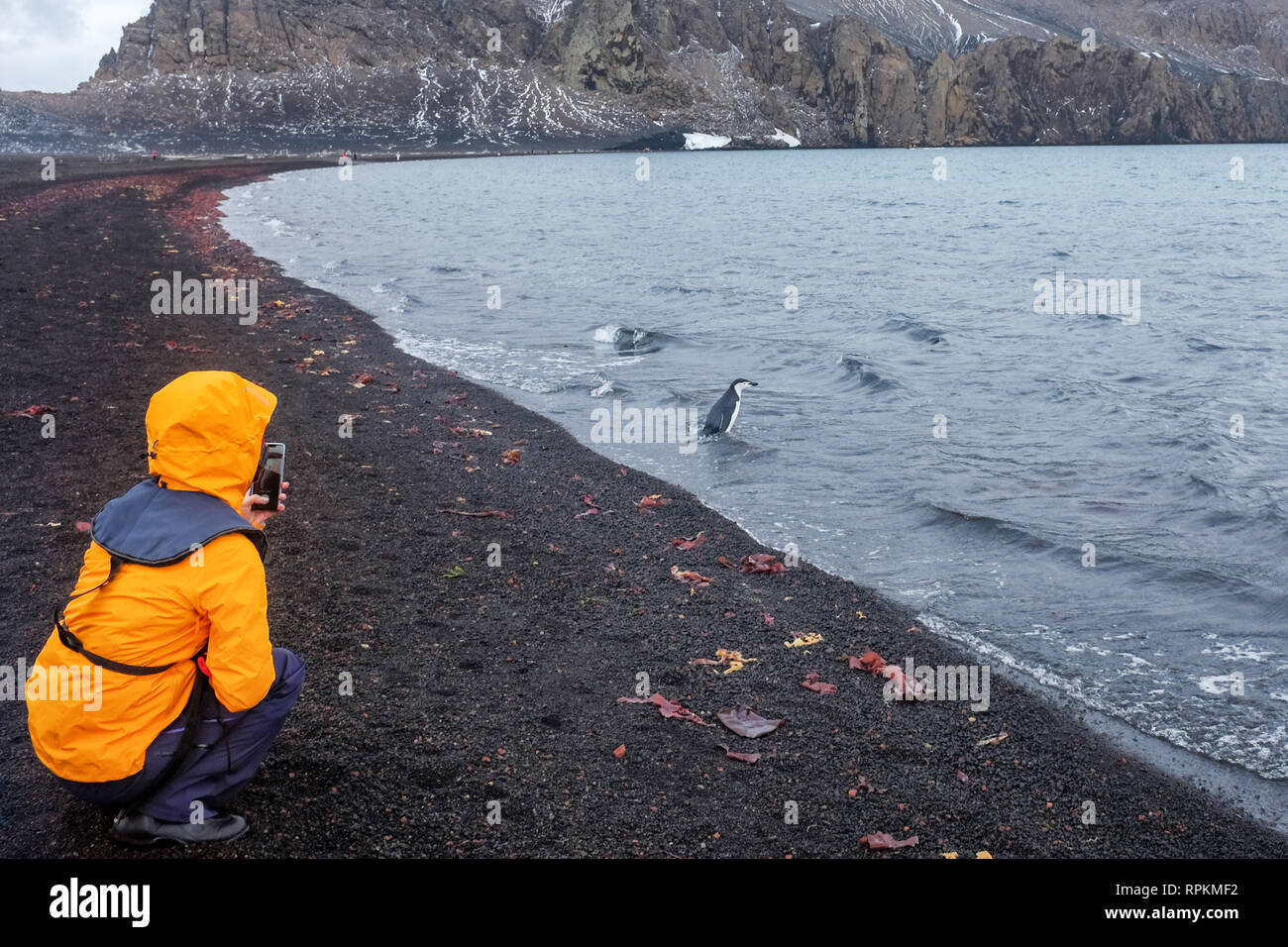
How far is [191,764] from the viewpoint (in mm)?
4582

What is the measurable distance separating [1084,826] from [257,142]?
177 m

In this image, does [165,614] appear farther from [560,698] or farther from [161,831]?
[560,698]

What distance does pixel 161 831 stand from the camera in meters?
4.55

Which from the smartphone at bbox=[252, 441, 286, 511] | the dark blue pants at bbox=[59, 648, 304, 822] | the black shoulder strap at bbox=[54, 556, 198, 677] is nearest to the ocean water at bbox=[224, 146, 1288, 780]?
the dark blue pants at bbox=[59, 648, 304, 822]

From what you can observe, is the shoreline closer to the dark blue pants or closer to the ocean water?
the dark blue pants

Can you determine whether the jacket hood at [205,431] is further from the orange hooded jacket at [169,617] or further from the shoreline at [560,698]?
the shoreline at [560,698]

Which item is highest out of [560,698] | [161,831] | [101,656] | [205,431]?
[205,431]

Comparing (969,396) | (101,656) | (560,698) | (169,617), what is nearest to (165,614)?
(169,617)

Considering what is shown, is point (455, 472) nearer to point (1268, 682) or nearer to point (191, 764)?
point (191, 764)

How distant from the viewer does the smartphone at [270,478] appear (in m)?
4.85

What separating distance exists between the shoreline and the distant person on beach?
2.14 ft

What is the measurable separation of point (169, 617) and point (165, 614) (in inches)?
0.8

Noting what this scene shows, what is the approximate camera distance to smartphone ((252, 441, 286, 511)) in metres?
4.85
